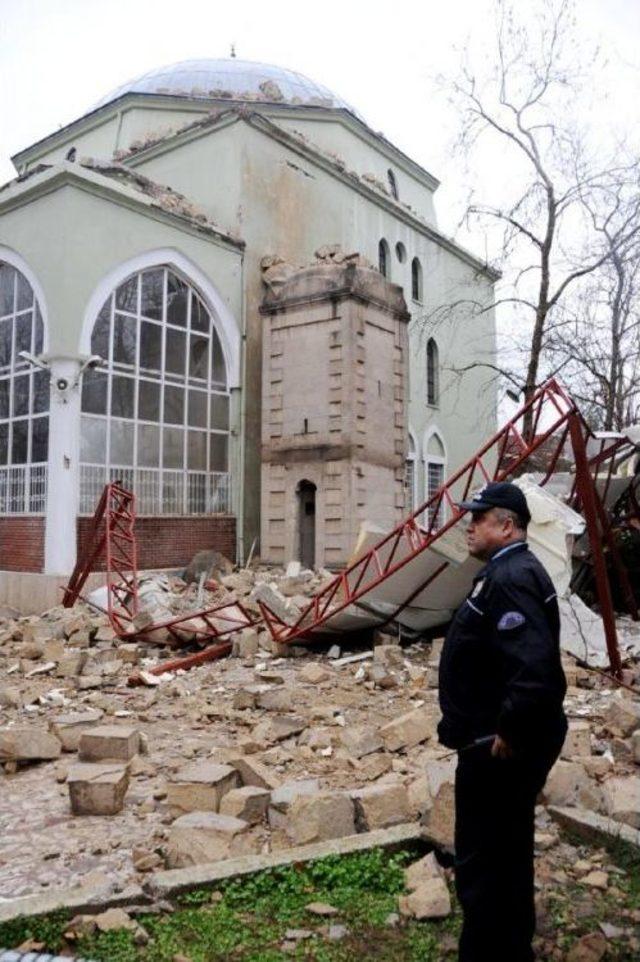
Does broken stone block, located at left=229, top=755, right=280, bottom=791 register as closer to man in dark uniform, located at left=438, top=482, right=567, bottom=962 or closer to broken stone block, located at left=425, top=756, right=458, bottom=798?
broken stone block, located at left=425, top=756, right=458, bottom=798

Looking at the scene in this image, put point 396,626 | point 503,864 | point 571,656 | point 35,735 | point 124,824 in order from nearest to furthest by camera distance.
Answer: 1. point 503,864
2. point 124,824
3. point 35,735
4. point 571,656
5. point 396,626

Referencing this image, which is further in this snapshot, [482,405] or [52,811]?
[482,405]

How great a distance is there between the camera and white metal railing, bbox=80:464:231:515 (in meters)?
15.4

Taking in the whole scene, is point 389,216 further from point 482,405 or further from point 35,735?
point 35,735

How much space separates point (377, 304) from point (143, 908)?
51.4ft

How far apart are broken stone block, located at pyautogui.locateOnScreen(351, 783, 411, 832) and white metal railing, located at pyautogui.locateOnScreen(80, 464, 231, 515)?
11.8 meters

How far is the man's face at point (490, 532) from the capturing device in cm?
331

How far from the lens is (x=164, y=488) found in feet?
56.1

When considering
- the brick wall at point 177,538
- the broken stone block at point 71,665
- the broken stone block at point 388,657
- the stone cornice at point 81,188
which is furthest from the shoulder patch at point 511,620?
the stone cornice at point 81,188

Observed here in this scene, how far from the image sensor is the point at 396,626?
391 inches

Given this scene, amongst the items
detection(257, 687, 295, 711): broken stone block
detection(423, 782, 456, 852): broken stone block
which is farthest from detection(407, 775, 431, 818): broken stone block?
detection(257, 687, 295, 711): broken stone block

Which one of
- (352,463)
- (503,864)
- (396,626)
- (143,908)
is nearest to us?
(503,864)

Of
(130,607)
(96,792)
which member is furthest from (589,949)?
(130,607)

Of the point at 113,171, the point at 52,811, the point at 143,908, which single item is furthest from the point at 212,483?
the point at 143,908
